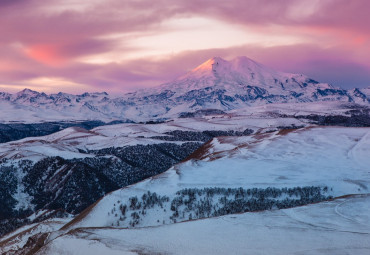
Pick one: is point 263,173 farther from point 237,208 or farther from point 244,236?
point 244,236

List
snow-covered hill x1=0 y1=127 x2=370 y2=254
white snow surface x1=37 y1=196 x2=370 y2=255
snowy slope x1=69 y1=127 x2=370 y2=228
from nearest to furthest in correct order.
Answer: white snow surface x1=37 y1=196 x2=370 y2=255, snow-covered hill x1=0 y1=127 x2=370 y2=254, snowy slope x1=69 y1=127 x2=370 y2=228

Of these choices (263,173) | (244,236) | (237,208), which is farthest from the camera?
(263,173)

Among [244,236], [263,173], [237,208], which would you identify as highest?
[263,173]

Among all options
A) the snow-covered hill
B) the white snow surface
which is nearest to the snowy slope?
the snow-covered hill

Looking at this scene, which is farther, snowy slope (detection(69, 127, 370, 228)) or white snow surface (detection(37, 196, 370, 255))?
snowy slope (detection(69, 127, 370, 228))

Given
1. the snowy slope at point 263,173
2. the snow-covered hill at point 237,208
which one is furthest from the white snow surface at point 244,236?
the snowy slope at point 263,173

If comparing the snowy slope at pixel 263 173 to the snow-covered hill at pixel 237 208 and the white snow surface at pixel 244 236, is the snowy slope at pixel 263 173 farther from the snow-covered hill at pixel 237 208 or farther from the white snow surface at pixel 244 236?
the white snow surface at pixel 244 236

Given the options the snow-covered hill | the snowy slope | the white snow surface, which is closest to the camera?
the white snow surface

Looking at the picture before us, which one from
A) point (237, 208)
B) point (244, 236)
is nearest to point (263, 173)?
point (237, 208)

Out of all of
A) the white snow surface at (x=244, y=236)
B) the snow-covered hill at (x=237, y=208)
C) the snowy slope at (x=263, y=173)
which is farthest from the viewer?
the snowy slope at (x=263, y=173)

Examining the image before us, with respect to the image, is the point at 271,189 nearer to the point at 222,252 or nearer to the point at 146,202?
the point at 146,202

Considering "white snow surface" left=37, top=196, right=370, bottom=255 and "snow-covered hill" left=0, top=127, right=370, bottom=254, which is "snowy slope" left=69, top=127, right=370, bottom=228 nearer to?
"snow-covered hill" left=0, top=127, right=370, bottom=254
